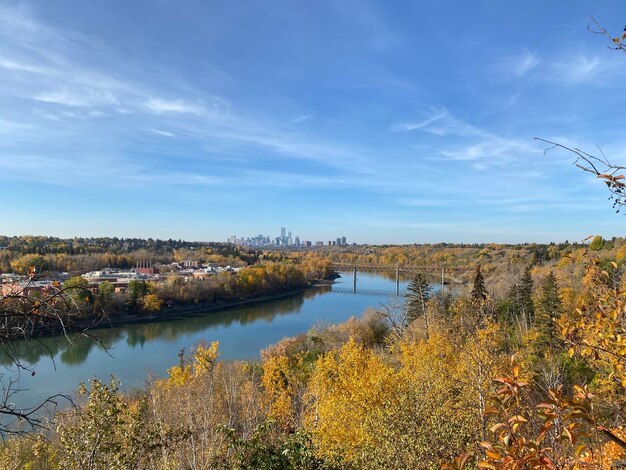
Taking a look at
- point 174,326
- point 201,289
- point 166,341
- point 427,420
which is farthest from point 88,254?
point 427,420

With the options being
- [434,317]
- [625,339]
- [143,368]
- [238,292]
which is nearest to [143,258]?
[238,292]

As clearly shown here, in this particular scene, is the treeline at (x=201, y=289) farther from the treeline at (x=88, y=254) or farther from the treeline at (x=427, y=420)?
the treeline at (x=427, y=420)

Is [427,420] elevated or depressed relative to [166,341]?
elevated

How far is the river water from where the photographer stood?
1558cm

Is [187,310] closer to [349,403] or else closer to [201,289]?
[201,289]

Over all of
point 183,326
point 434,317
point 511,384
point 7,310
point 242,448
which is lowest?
point 183,326

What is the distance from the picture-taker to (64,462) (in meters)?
3.88

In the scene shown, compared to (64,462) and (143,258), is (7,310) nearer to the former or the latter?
(64,462)

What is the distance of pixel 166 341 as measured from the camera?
23828 millimetres

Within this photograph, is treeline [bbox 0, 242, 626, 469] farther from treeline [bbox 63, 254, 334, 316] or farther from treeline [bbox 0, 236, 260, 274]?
treeline [bbox 0, 236, 260, 274]

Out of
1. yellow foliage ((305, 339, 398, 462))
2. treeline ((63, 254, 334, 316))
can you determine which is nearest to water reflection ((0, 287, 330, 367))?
treeline ((63, 254, 334, 316))

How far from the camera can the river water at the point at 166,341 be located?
51.1ft

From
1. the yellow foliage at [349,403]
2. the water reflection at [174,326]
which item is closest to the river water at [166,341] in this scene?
the water reflection at [174,326]

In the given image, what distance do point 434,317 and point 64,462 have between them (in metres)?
14.6
